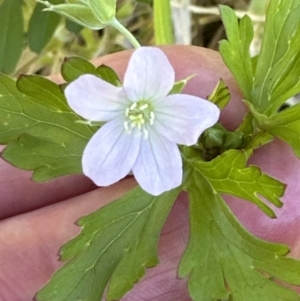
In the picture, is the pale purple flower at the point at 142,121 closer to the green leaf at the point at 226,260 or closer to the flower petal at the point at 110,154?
the flower petal at the point at 110,154

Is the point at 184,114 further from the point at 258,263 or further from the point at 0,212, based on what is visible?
the point at 0,212

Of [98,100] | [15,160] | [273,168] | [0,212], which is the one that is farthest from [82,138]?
[0,212]

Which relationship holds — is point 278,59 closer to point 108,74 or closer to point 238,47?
point 238,47

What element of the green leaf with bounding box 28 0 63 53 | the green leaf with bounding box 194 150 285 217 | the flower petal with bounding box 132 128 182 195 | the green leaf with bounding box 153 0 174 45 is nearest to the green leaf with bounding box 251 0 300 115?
the green leaf with bounding box 194 150 285 217

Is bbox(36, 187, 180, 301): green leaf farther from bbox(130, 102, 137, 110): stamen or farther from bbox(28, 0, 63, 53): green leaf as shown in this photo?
bbox(28, 0, 63, 53): green leaf

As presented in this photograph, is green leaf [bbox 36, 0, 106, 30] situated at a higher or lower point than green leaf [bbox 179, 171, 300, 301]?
higher

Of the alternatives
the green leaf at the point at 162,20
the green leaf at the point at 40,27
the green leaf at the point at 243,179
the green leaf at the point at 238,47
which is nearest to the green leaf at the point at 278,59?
the green leaf at the point at 238,47
